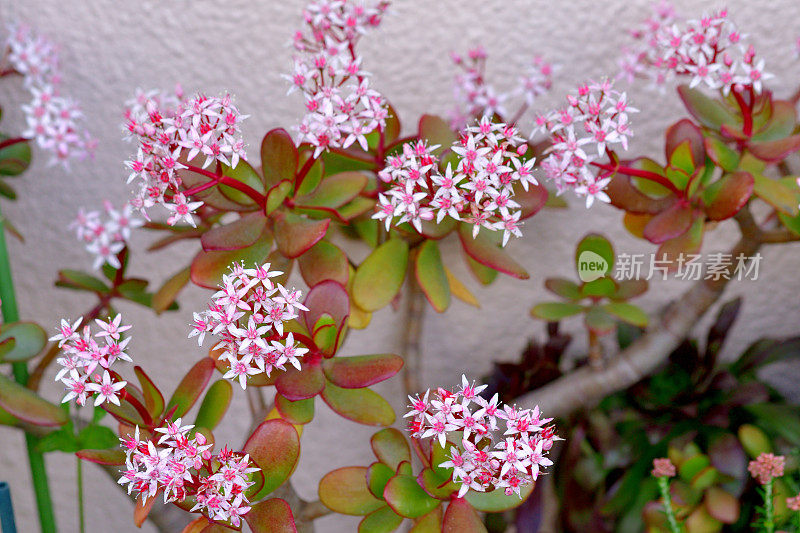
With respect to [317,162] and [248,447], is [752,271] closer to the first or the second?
[317,162]

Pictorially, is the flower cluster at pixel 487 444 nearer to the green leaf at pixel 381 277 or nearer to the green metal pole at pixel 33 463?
the green leaf at pixel 381 277

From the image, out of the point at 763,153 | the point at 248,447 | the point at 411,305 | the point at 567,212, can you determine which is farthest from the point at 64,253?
the point at 763,153

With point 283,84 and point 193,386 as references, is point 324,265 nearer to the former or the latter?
point 193,386

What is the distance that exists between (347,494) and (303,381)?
0.38ft

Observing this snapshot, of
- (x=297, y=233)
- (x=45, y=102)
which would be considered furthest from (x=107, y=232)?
(x=297, y=233)

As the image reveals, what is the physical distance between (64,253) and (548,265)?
30.1 inches

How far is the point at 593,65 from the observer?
3.10 ft

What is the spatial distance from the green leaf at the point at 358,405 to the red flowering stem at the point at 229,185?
7.1 inches

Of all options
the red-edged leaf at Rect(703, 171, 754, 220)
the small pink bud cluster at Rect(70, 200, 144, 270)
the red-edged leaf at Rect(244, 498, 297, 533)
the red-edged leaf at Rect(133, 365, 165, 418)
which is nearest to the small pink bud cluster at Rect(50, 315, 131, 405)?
the red-edged leaf at Rect(133, 365, 165, 418)

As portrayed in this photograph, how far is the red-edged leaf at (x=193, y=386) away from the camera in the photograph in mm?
571

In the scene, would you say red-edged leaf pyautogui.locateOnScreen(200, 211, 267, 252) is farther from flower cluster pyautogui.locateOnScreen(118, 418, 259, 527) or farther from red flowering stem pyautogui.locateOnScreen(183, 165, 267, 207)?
flower cluster pyautogui.locateOnScreen(118, 418, 259, 527)

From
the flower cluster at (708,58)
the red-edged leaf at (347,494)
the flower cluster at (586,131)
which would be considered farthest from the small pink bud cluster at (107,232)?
the flower cluster at (708,58)

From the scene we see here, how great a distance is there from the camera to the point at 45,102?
838 mm

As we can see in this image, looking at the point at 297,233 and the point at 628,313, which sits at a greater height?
the point at 297,233
